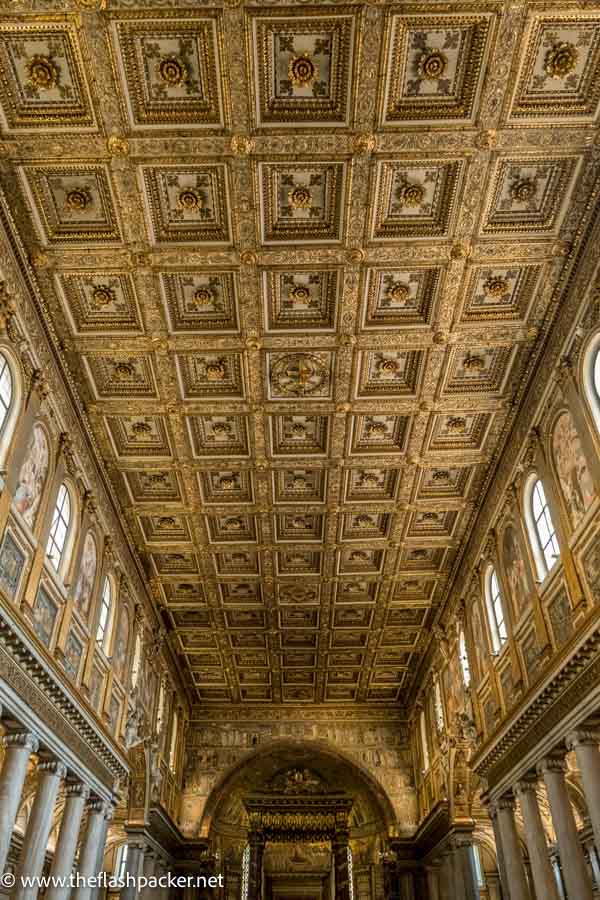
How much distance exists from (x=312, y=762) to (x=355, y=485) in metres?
19.0

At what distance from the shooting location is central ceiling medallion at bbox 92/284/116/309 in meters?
14.3

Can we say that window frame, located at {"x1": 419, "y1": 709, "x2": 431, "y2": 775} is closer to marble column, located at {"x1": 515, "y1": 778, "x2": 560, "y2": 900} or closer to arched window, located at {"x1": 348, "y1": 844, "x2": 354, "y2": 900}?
arched window, located at {"x1": 348, "y1": 844, "x2": 354, "y2": 900}

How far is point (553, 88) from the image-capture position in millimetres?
11156

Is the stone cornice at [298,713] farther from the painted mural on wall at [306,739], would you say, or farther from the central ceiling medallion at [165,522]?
the central ceiling medallion at [165,522]

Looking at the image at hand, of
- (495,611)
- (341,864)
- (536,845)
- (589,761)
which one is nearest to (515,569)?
(495,611)

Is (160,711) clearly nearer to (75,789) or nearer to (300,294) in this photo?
(75,789)

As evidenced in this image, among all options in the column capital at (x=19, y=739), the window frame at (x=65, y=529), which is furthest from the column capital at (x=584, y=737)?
the window frame at (x=65, y=529)

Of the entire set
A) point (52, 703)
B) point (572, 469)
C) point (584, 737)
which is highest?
point (572, 469)

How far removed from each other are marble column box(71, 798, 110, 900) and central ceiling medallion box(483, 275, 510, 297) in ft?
48.9

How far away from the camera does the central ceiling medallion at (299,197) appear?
12648 mm

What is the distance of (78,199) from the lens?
41.4 feet

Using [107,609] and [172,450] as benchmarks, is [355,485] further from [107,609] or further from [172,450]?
[107,609]

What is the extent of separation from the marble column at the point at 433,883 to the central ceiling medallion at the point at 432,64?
26385 millimetres

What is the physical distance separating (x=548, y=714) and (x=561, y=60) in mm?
11575
